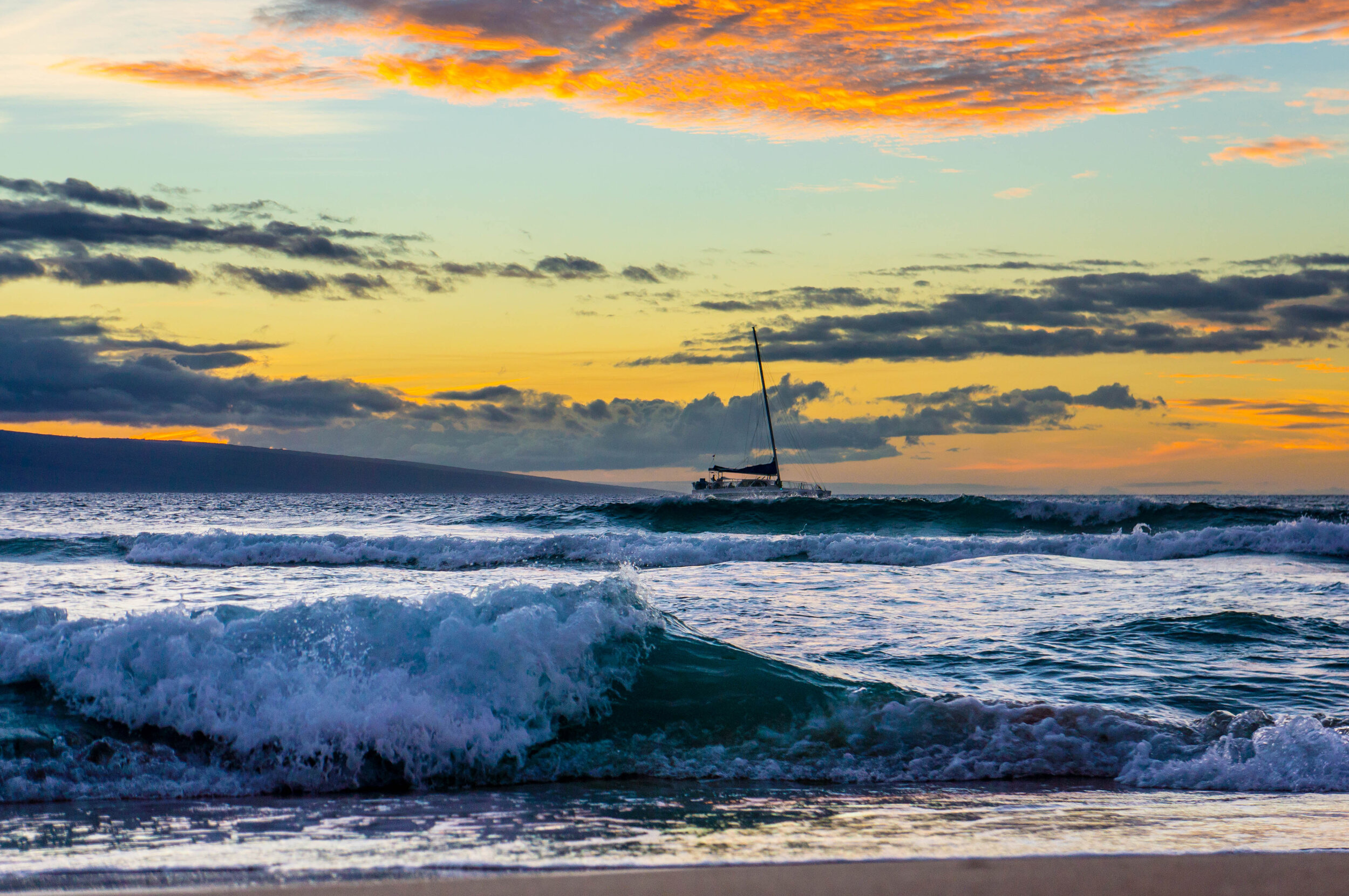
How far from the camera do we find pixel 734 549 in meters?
26.4

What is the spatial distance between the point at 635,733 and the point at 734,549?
1931cm

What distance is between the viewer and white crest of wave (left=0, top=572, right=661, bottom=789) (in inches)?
256

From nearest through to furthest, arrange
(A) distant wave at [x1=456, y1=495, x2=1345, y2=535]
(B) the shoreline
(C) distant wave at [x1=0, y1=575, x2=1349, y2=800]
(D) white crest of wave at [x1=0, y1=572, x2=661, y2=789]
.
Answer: (B) the shoreline → (C) distant wave at [x1=0, y1=575, x2=1349, y2=800] → (D) white crest of wave at [x1=0, y1=572, x2=661, y2=789] → (A) distant wave at [x1=456, y1=495, x2=1345, y2=535]

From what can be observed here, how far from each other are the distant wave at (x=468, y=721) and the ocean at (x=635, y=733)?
0.07ft

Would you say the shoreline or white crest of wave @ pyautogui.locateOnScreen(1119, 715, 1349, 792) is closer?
the shoreline

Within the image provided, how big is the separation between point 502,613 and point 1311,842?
5798mm

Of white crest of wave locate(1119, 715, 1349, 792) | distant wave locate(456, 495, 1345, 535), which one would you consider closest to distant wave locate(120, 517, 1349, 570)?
distant wave locate(456, 495, 1345, 535)

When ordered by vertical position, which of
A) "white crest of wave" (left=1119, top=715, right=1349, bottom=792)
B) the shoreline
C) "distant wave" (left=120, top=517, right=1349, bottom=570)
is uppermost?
the shoreline

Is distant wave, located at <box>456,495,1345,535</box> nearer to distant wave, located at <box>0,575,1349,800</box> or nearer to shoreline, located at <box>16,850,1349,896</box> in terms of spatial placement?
distant wave, located at <box>0,575,1349,800</box>

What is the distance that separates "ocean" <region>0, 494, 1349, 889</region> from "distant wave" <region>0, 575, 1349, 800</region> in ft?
0.07

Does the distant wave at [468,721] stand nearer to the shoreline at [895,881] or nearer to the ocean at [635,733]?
the ocean at [635,733]

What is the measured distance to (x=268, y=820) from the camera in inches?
205

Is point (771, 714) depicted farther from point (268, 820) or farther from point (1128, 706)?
point (268, 820)

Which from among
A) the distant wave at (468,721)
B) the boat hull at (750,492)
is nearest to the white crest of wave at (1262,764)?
the distant wave at (468,721)
